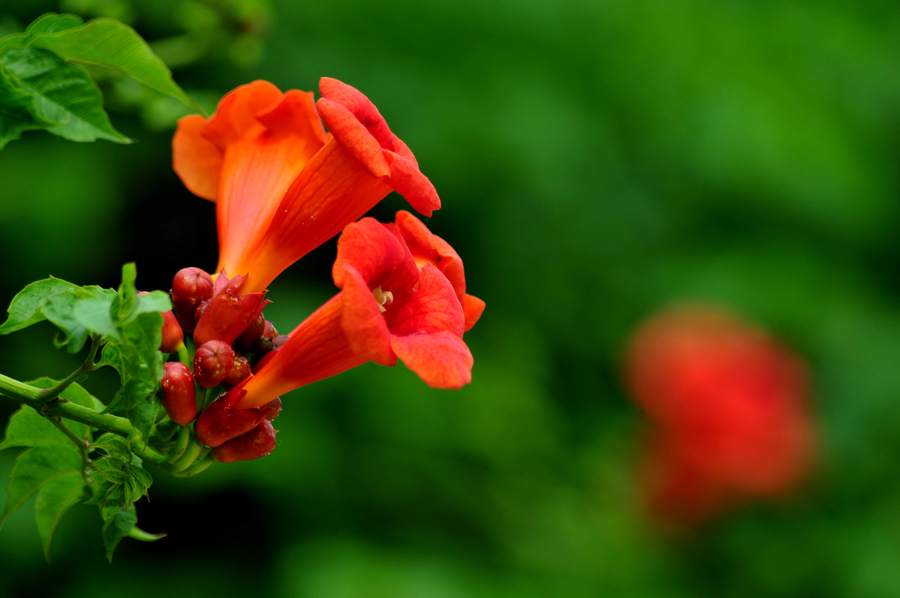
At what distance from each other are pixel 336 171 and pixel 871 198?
3.88 metres

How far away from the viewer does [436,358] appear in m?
1.09

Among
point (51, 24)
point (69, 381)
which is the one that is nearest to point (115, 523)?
point (69, 381)

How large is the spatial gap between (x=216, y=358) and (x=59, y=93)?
1.02 feet

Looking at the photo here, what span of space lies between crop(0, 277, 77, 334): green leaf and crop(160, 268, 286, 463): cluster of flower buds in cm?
12

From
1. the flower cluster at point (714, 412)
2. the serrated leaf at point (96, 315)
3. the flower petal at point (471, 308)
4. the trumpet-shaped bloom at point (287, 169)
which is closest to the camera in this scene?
the serrated leaf at point (96, 315)

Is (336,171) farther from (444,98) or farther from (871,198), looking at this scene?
(871,198)

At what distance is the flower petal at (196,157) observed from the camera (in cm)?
144

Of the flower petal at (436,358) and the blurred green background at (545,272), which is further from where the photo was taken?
the blurred green background at (545,272)

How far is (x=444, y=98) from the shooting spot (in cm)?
405

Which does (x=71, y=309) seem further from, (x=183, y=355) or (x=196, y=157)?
(x=196, y=157)

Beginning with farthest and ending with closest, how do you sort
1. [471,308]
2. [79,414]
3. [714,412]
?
[714,412]
[471,308]
[79,414]

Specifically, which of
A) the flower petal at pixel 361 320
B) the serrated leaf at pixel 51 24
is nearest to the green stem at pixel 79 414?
the flower petal at pixel 361 320

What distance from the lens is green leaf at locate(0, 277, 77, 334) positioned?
1.08m

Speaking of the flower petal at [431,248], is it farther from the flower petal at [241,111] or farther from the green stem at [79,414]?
the green stem at [79,414]
